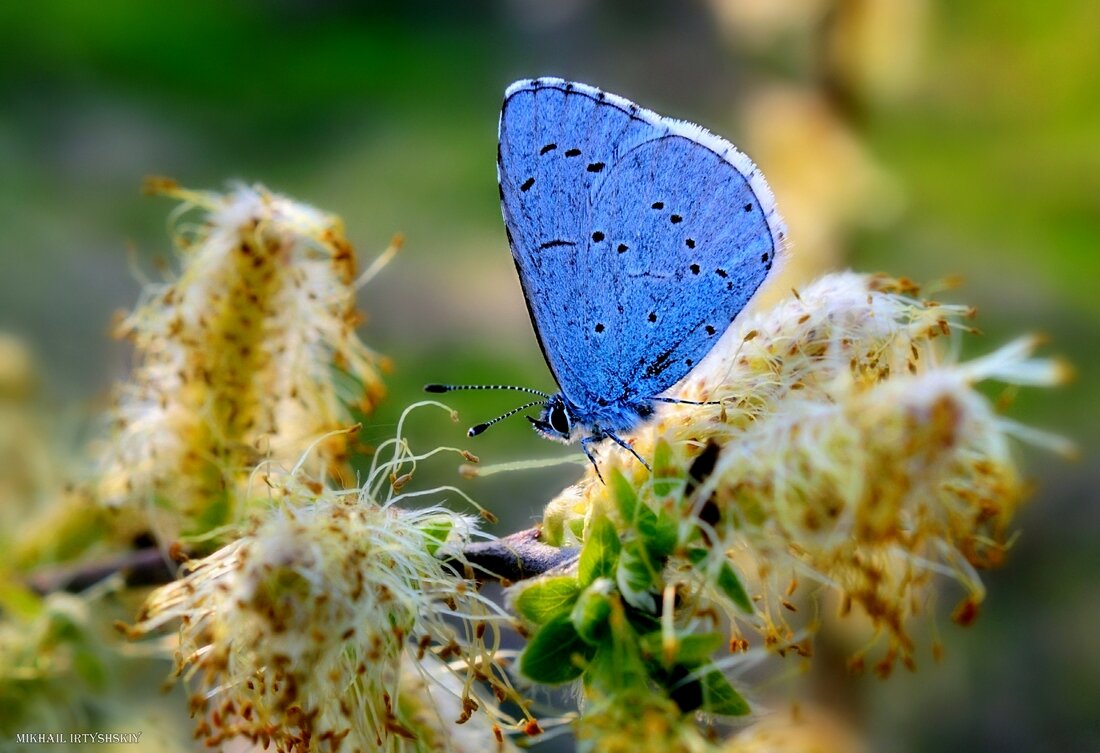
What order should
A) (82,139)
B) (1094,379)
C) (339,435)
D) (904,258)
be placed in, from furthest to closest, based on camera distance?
(82,139) < (904,258) < (1094,379) < (339,435)

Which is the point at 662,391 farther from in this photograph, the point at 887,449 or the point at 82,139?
the point at 82,139

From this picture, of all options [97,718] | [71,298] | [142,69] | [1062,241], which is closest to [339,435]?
[97,718]

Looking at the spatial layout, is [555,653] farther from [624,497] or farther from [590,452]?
[590,452]

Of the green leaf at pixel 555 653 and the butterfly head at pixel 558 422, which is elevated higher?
the butterfly head at pixel 558 422

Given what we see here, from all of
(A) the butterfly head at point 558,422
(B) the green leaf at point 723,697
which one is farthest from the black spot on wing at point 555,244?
(B) the green leaf at point 723,697

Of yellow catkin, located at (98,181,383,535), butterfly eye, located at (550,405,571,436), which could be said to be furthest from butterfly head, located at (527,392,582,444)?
yellow catkin, located at (98,181,383,535)

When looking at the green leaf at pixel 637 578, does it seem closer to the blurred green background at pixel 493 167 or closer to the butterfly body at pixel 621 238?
the butterfly body at pixel 621 238
